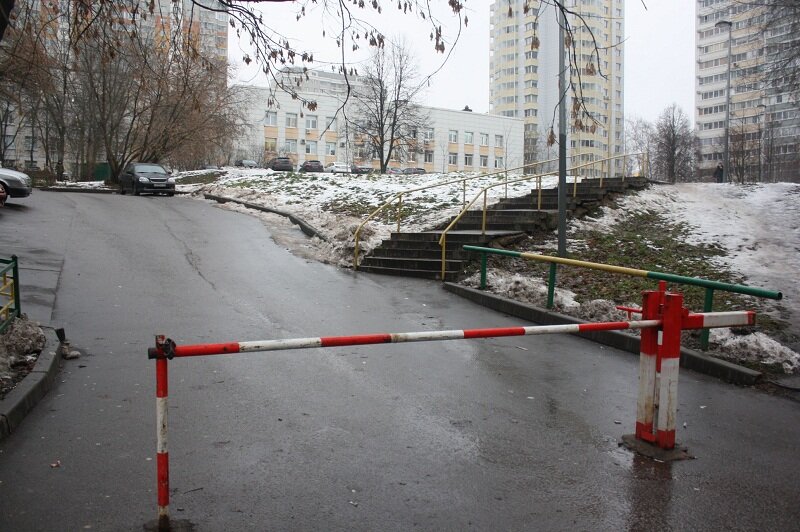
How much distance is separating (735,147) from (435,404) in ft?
200

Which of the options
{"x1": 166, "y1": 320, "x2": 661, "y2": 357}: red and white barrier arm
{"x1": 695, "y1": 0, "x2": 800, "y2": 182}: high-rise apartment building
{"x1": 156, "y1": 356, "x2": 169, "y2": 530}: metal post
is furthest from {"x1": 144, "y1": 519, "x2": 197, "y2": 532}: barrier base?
{"x1": 695, "y1": 0, "x2": 800, "y2": 182}: high-rise apartment building

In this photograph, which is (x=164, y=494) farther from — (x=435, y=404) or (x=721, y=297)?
(x=721, y=297)

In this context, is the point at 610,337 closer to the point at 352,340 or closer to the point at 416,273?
the point at 352,340

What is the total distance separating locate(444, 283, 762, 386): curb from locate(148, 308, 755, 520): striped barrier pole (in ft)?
7.39

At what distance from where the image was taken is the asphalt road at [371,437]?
150 inches

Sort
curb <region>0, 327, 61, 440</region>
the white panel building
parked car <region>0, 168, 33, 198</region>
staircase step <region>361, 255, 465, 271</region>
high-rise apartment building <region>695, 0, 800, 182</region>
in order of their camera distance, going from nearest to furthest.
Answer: curb <region>0, 327, 61, 440</region> < staircase step <region>361, 255, 465, 271</region> < high-rise apartment building <region>695, 0, 800, 182</region> < parked car <region>0, 168, 33, 198</region> < the white panel building

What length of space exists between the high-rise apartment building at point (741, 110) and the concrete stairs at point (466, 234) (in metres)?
6.16

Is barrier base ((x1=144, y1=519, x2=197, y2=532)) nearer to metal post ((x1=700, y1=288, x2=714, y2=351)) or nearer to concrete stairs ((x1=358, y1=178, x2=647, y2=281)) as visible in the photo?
metal post ((x1=700, y1=288, x2=714, y2=351))

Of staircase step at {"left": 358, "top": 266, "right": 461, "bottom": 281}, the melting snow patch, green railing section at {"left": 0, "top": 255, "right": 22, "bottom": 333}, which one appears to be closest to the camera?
green railing section at {"left": 0, "top": 255, "right": 22, "bottom": 333}

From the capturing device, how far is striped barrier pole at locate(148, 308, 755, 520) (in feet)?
11.1

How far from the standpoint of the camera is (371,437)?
16.4 ft

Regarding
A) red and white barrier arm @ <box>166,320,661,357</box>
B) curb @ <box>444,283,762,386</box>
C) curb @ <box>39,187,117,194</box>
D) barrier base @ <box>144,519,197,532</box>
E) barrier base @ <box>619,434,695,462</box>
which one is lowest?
barrier base @ <box>619,434,695,462</box>

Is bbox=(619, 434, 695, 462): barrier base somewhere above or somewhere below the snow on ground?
below

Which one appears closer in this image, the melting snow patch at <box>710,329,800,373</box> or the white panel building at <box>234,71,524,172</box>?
the melting snow patch at <box>710,329,800,373</box>
